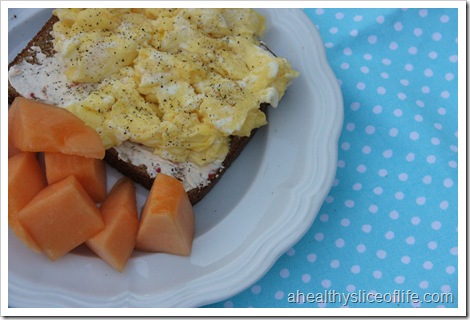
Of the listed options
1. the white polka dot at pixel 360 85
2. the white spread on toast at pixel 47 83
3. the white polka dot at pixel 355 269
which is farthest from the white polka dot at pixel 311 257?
the white spread on toast at pixel 47 83

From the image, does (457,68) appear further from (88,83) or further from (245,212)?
(88,83)

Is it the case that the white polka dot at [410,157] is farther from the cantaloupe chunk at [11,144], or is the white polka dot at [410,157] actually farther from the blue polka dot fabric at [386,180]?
the cantaloupe chunk at [11,144]

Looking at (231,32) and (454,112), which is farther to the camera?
(454,112)

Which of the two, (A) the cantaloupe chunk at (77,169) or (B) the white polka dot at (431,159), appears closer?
(A) the cantaloupe chunk at (77,169)

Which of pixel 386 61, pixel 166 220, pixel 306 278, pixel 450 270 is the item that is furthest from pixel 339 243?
pixel 386 61

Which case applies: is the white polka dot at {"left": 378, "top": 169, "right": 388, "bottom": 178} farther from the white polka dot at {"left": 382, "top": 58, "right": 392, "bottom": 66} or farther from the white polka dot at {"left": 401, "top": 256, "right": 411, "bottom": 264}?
the white polka dot at {"left": 382, "top": 58, "right": 392, "bottom": 66}

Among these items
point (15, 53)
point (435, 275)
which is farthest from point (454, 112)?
point (15, 53)

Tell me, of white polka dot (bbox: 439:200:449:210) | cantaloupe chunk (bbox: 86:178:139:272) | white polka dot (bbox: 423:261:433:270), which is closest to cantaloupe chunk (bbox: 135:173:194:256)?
cantaloupe chunk (bbox: 86:178:139:272)

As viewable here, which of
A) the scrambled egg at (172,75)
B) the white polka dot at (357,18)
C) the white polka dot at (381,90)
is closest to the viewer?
the scrambled egg at (172,75)
